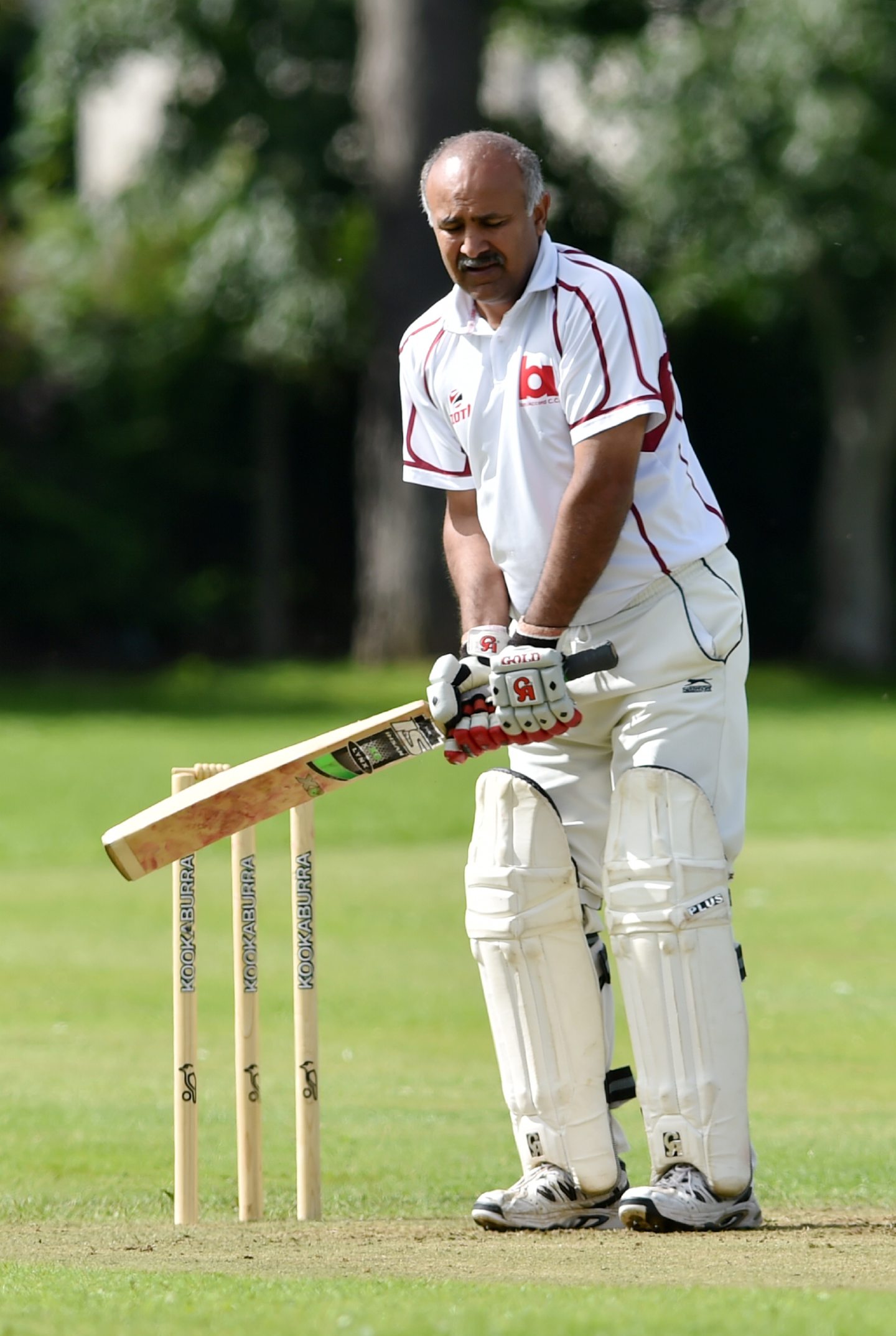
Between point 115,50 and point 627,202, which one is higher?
point 115,50

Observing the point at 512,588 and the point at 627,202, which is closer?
the point at 512,588

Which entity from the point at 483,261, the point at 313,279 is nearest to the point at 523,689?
→ the point at 483,261

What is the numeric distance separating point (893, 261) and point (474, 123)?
4584mm

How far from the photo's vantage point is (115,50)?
22.3 meters

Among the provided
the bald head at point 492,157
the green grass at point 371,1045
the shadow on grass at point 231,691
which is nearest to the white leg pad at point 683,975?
the green grass at point 371,1045

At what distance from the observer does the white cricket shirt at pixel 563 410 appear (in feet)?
12.8

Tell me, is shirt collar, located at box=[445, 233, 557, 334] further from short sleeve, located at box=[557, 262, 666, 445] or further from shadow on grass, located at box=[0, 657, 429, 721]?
shadow on grass, located at box=[0, 657, 429, 721]

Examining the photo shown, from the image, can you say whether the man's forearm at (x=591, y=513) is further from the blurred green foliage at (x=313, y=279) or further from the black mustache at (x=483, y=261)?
the blurred green foliage at (x=313, y=279)

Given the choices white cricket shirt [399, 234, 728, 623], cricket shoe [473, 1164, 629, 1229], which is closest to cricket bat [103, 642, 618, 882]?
white cricket shirt [399, 234, 728, 623]

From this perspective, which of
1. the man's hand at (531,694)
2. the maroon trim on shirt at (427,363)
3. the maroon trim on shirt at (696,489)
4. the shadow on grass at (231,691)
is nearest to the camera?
the man's hand at (531,694)

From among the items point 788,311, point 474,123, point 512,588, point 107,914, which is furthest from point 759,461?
point 512,588

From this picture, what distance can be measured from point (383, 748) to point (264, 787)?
232 millimetres

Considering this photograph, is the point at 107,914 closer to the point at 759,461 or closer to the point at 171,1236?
the point at 171,1236

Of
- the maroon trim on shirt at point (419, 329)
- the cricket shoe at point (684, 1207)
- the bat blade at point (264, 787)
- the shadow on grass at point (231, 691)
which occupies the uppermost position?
the shadow on grass at point (231, 691)
